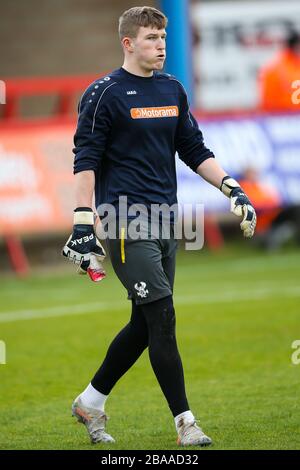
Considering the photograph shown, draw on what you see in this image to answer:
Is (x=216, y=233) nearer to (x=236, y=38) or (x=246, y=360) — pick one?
(x=236, y=38)

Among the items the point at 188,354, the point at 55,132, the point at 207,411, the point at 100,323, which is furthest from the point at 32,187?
the point at 207,411

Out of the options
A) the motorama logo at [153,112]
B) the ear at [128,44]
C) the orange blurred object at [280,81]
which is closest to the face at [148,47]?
the ear at [128,44]

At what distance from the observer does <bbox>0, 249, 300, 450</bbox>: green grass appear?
22.0 ft

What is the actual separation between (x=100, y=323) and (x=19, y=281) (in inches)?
142

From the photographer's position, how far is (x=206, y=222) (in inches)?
656

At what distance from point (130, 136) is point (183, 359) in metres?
3.23

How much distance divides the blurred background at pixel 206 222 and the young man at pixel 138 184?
519mm

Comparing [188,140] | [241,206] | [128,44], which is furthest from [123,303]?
[128,44]

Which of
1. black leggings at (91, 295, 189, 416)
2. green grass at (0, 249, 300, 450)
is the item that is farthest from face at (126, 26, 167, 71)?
green grass at (0, 249, 300, 450)

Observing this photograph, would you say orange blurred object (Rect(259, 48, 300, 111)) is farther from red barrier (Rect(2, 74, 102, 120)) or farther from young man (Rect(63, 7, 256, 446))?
young man (Rect(63, 7, 256, 446))

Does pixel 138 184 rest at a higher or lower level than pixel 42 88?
lower

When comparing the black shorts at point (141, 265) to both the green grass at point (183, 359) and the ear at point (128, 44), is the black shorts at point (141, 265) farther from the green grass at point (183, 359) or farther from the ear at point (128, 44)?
the ear at point (128, 44)

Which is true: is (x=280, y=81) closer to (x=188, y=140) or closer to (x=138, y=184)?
(x=188, y=140)

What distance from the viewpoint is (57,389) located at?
8.22m
